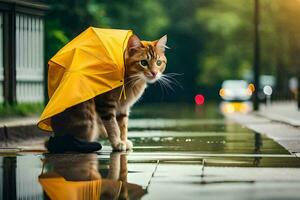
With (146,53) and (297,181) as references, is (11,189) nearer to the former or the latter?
(297,181)

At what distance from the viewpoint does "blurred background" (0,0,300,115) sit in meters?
70.4

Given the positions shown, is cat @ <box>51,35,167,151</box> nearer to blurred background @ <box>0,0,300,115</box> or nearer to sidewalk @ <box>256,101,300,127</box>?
sidewalk @ <box>256,101,300,127</box>

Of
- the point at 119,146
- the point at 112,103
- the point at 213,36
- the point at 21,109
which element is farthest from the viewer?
the point at 213,36

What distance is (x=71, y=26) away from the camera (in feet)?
133

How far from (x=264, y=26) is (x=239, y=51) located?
5463 mm

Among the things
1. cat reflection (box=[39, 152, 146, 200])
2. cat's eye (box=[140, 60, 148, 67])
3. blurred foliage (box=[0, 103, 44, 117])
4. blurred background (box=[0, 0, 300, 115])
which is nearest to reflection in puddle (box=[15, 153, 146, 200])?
cat reflection (box=[39, 152, 146, 200])

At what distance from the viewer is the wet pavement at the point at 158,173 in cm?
1054

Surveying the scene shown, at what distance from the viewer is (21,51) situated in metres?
25.6

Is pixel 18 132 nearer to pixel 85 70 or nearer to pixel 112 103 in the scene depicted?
pixel 85 70

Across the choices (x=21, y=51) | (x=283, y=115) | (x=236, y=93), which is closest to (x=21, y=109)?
(x=21, y=51)

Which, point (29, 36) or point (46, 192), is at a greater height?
point (29, 36)

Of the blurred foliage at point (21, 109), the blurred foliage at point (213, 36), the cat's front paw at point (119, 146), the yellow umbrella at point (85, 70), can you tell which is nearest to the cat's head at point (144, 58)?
the yellow umbrella at point (85, 70)

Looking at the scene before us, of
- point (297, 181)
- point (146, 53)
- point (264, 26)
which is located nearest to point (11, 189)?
point (297, 181)

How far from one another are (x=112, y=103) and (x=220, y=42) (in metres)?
67.2
